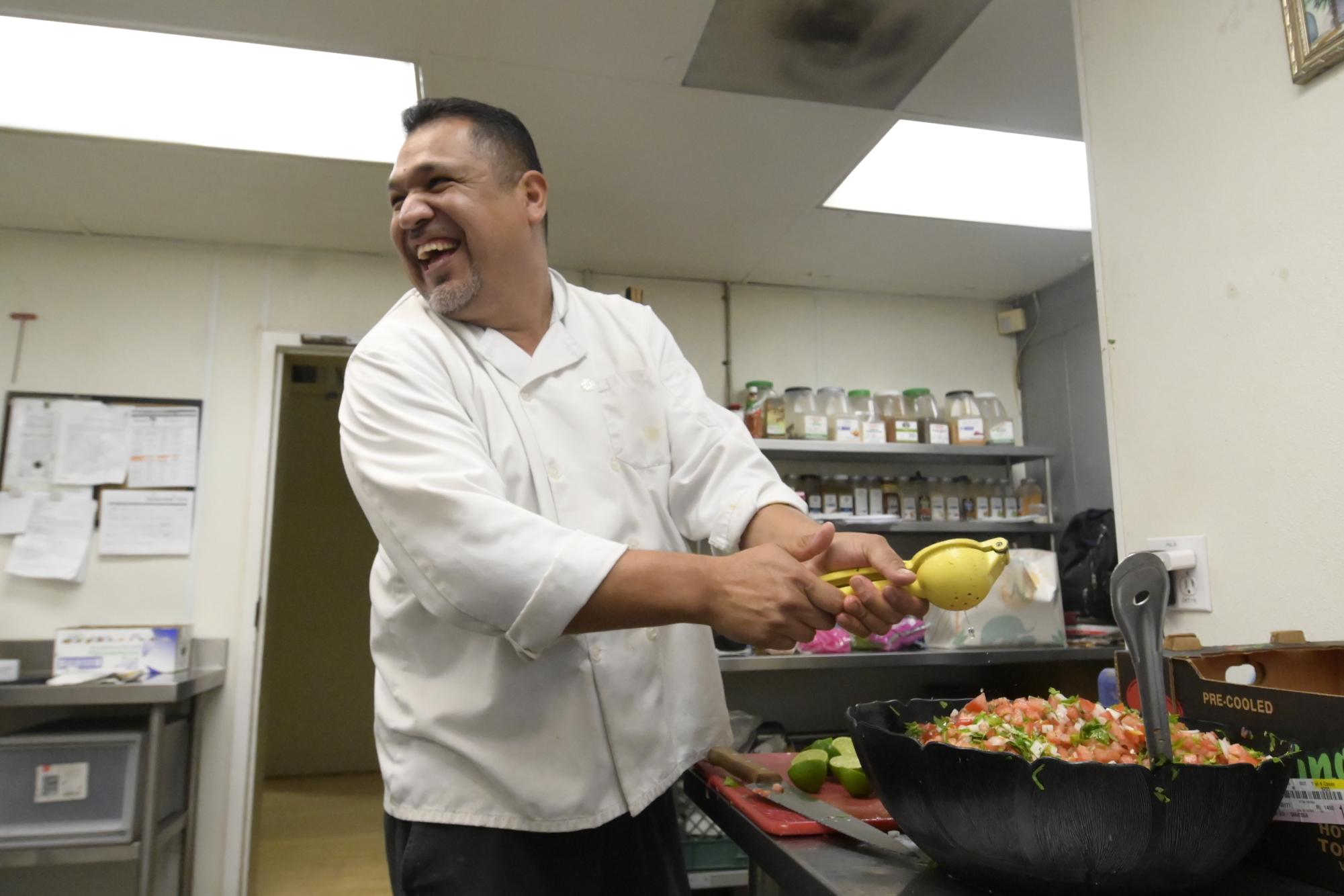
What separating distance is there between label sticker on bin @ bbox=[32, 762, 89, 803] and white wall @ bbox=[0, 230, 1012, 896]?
40 cm

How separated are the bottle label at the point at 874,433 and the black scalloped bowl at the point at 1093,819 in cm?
238

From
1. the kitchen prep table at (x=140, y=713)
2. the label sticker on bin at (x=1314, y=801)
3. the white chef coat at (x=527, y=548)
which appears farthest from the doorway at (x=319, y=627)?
the label sticker on bin at (x=1314, y=801)

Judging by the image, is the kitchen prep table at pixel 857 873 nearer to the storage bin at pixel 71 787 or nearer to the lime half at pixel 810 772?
the lime half at pixel 810 772

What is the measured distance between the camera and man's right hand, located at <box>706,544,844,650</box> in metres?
0.74

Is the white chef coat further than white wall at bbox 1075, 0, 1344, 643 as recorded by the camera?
No

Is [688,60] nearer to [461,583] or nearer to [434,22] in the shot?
[434,22]

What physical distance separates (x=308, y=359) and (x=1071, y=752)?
2.85 meters

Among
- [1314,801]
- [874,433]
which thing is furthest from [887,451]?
[1314,801]

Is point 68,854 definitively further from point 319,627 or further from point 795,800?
point 319,627

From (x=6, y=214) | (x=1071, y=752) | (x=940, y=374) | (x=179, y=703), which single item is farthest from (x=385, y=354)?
(x=940, y=374)

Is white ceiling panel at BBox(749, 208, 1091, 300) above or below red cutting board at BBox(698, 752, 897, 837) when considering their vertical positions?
above

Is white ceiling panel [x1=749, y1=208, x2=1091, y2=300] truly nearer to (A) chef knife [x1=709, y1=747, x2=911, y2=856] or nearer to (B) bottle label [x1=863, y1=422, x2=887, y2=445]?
(B) bottle label [x1=863, y1=422, x2=887, y2=445]

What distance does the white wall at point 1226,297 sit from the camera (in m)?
0.99

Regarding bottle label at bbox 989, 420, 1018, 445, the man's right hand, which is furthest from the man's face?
bottle label at bbox 989, 420, 1018, 445
